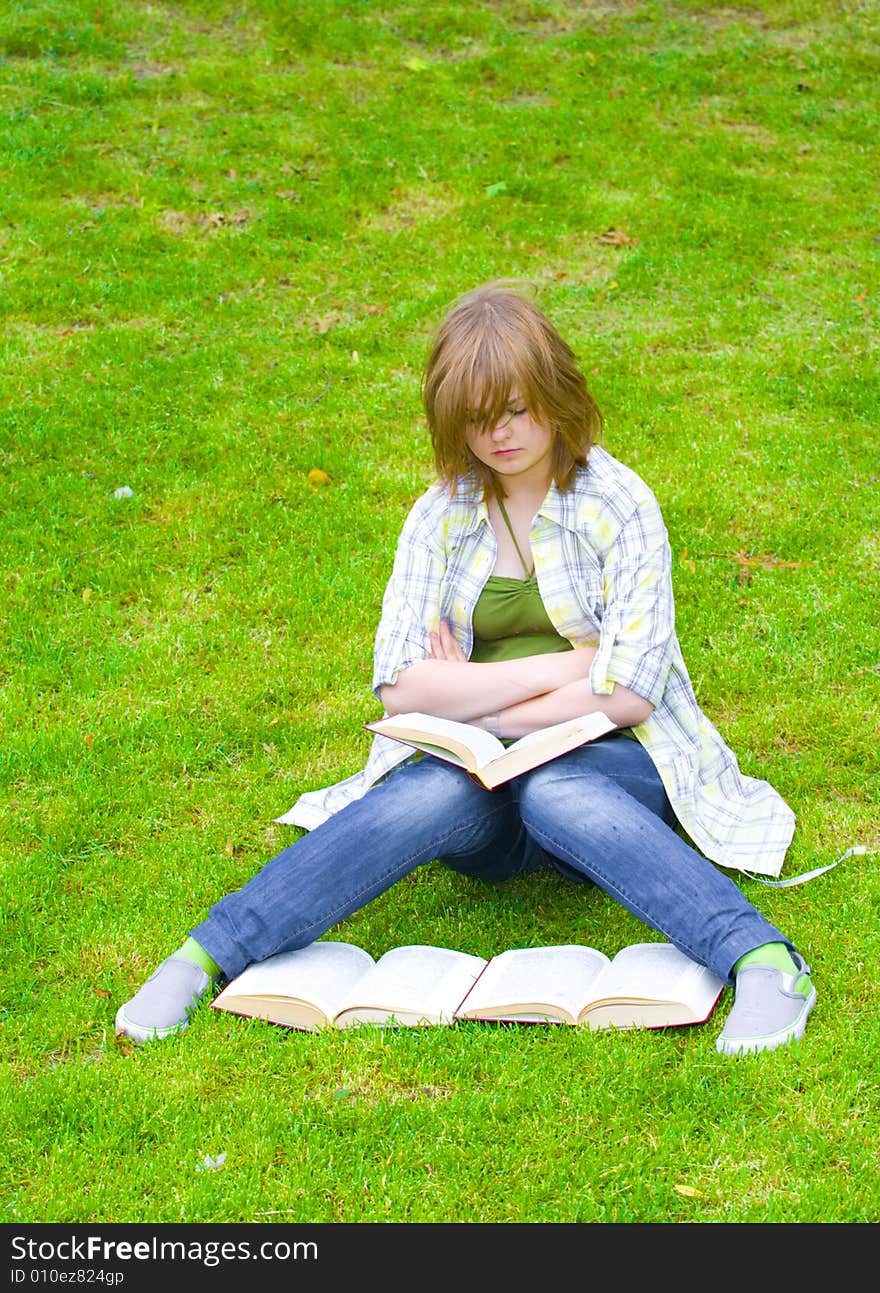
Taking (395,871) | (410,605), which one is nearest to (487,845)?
(395,871)

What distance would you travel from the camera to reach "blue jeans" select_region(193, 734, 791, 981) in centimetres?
346

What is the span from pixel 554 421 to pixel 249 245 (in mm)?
4963

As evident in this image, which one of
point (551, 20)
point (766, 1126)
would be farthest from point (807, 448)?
point (551, 20)

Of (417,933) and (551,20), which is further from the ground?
(551,20)

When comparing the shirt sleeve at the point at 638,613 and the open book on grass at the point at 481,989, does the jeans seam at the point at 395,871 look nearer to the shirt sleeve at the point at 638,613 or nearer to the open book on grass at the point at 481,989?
the open book on grass at the point at 481,989

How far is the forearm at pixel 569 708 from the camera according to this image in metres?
3.78

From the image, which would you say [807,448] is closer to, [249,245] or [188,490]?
[188,490]

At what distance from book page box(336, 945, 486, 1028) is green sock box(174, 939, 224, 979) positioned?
373 mm

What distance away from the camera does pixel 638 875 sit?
138 inches

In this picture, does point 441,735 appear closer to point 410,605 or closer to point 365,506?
point 410,605

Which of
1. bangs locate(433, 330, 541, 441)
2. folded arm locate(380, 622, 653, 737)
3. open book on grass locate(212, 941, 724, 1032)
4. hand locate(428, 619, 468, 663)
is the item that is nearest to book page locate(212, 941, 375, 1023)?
open book on grass locate(212, 941, 724, 1032)

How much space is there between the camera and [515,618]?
13.4ft

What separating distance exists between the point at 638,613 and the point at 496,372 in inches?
29.9

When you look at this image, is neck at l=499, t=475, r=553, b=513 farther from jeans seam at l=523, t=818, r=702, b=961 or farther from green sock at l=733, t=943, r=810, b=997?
green sock at l=733, t=943, r=810, b=997
